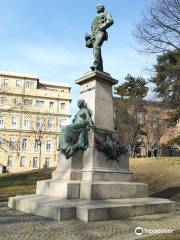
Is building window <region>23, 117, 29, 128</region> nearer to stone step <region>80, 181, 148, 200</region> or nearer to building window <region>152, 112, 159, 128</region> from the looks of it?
building window <region>152, 112, 159, 128</region>

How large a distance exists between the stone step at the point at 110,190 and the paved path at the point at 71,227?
133 cm

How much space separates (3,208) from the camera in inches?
392

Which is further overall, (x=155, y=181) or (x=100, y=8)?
(x=155, y=181)

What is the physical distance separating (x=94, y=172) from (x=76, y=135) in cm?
131

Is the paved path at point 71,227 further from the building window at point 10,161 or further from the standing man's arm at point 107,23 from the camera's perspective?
the building window at point 10,161

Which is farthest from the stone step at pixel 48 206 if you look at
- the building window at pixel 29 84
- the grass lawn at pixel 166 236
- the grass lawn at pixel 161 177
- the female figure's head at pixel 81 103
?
the building window at pixel 29 84

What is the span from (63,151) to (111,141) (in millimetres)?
1674

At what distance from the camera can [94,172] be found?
9953 millimetres

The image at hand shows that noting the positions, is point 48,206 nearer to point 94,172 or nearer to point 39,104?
point 94,172

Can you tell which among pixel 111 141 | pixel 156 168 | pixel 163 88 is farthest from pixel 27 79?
pixel 111 141

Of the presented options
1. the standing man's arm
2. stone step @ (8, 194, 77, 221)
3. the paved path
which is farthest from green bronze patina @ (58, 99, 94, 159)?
the standing man's arm

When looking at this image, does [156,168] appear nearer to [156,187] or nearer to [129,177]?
[156,187]

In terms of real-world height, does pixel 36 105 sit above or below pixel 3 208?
above

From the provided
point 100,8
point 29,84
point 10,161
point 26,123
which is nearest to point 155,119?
point 100,8
